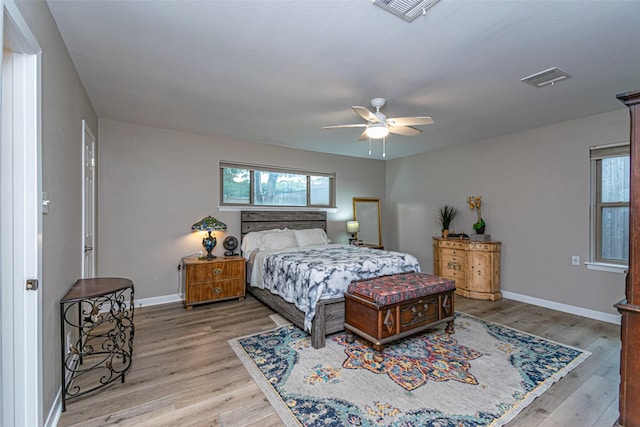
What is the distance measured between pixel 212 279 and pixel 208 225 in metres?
0.77

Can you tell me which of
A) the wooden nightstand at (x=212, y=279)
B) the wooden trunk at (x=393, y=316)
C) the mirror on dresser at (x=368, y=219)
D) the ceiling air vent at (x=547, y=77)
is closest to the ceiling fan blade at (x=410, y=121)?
the ceiling air vent at (x=547, y=77)

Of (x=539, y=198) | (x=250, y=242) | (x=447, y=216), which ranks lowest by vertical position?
(x=250, y=242)

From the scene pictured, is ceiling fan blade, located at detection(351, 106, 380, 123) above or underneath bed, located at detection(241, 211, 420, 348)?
above

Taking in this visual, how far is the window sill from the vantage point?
135 inches

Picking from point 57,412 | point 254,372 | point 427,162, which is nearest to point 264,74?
point 254,372

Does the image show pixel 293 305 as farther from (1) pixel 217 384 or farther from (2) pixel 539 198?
(2) pixel 539 198

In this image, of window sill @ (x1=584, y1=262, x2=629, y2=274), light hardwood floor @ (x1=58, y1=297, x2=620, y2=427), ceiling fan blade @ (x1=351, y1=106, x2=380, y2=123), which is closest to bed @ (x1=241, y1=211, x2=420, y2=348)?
light hardwood floor @ (x1=58, y1=297, x2=620, y2=427)

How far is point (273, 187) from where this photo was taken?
525cm

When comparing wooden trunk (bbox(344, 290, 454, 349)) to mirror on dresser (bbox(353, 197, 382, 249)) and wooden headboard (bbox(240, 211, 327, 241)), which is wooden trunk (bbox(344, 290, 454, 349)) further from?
mirror on dresser (bbox(353, 197, 382, 249))

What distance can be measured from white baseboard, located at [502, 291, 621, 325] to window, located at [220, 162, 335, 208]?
340 cm

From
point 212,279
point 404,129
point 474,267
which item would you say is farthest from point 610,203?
point 212,279

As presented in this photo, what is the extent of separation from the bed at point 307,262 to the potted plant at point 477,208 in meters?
1.69

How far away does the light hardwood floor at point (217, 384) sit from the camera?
1885 mm

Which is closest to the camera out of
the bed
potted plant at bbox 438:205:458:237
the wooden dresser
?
the bed
